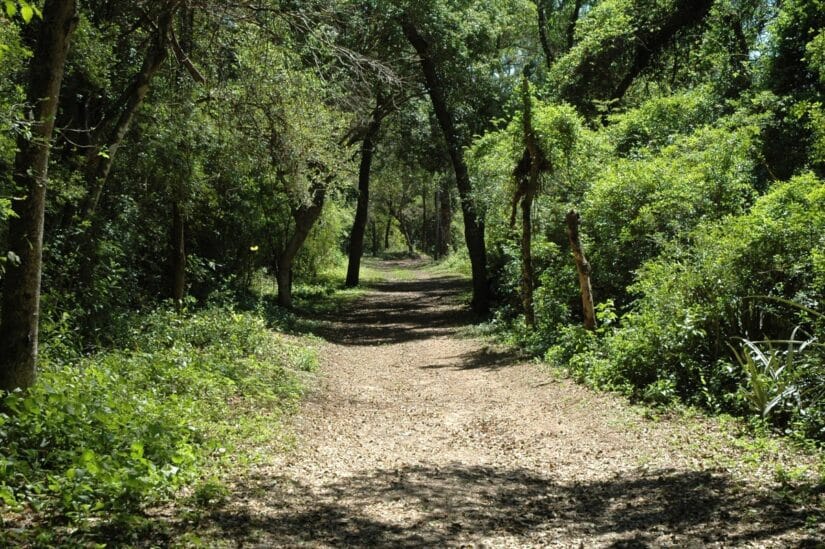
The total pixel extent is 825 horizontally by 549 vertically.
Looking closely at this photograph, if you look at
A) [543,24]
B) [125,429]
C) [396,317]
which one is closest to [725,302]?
[125,429]

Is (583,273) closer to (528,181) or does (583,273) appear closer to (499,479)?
(528,181)

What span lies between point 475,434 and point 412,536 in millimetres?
3544

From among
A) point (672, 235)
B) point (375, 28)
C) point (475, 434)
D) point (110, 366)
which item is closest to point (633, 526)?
point (475, 434)

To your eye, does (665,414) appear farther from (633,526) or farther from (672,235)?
(672,235)

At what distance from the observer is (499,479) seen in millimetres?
6742

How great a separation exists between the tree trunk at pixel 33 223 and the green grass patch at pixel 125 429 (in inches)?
13.7

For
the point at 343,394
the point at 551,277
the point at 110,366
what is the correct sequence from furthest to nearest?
the point at 551,277, the point at 343,394, the point at 110,366

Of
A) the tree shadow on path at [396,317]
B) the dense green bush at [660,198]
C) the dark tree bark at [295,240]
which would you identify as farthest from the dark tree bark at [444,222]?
the dense green bush at [660,198]

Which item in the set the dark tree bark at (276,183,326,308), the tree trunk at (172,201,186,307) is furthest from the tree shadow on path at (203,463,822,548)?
the dark tree bark at (276,183,326,308)

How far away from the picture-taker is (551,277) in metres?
15.1

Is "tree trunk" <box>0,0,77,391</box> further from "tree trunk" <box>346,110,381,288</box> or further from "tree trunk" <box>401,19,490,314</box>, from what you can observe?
"tree trunk" <box>346,110,381,288</box>

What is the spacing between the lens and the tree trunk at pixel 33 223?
629 centimetres

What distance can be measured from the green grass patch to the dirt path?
567mm

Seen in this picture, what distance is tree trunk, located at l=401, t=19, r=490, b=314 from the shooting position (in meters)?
21.0
